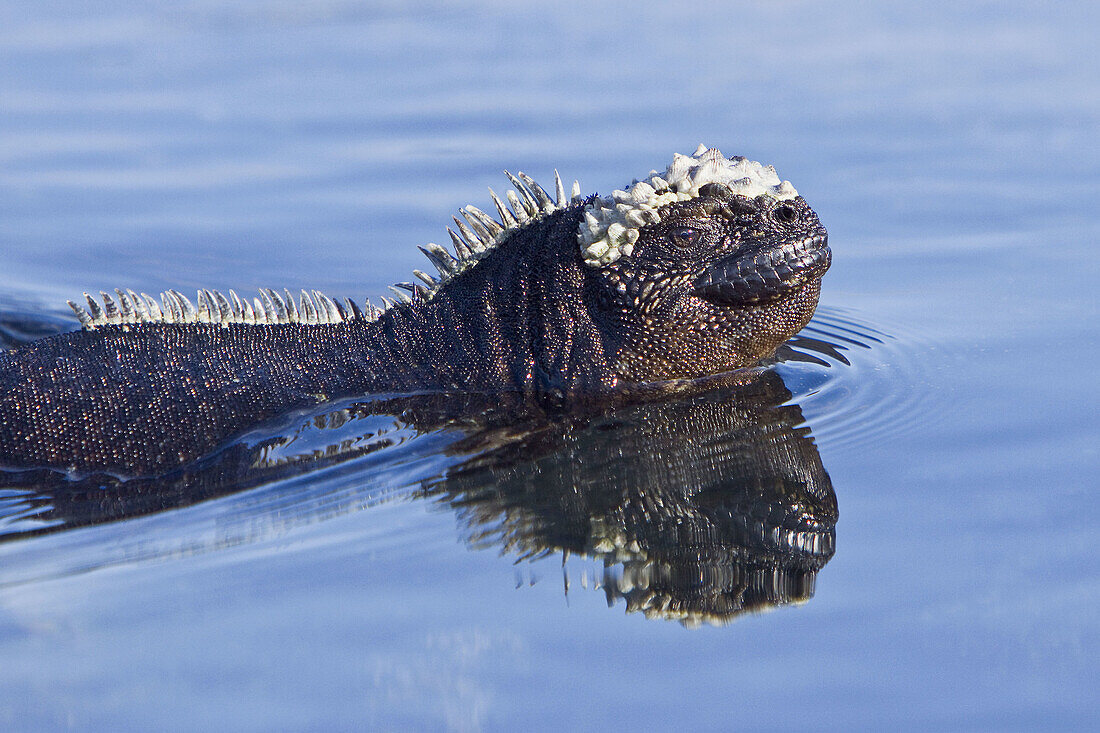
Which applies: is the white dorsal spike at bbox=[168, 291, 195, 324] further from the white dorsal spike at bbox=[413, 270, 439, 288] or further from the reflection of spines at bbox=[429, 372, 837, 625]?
the reflection of spines at bbox=[429, 372, 837, 625]

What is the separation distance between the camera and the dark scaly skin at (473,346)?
18.5 ft

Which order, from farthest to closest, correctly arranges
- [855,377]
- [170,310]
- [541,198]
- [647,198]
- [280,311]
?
[855,377]
[541,198]
[280,311]
[170,310]
[647,198]

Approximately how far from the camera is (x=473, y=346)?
6148mm

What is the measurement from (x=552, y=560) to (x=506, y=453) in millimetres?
923

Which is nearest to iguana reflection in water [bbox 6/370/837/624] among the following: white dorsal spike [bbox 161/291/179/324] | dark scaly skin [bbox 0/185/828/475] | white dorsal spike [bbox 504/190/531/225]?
dark scaly skin [bbox 0/185/828/475]

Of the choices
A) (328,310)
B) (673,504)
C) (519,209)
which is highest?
(519,209)

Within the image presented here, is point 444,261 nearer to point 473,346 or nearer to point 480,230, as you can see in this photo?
point 480,230

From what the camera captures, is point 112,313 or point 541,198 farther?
point 541,198

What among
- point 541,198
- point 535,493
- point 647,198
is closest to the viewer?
point 535,493

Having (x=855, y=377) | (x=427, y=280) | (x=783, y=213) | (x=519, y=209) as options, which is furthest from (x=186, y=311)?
(x=855, y=377)

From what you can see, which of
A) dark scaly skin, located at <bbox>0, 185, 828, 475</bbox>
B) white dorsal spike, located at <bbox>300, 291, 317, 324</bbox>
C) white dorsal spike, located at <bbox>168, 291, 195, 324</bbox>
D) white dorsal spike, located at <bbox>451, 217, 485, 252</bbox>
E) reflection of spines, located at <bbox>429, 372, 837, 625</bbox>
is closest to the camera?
reflection of spines, located at <bbox>429, 372, 837, 625</bbox>

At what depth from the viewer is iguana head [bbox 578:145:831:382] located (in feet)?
19.4

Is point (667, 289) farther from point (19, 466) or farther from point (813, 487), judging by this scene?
point (19, 466)

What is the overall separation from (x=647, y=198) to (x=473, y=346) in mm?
1015
